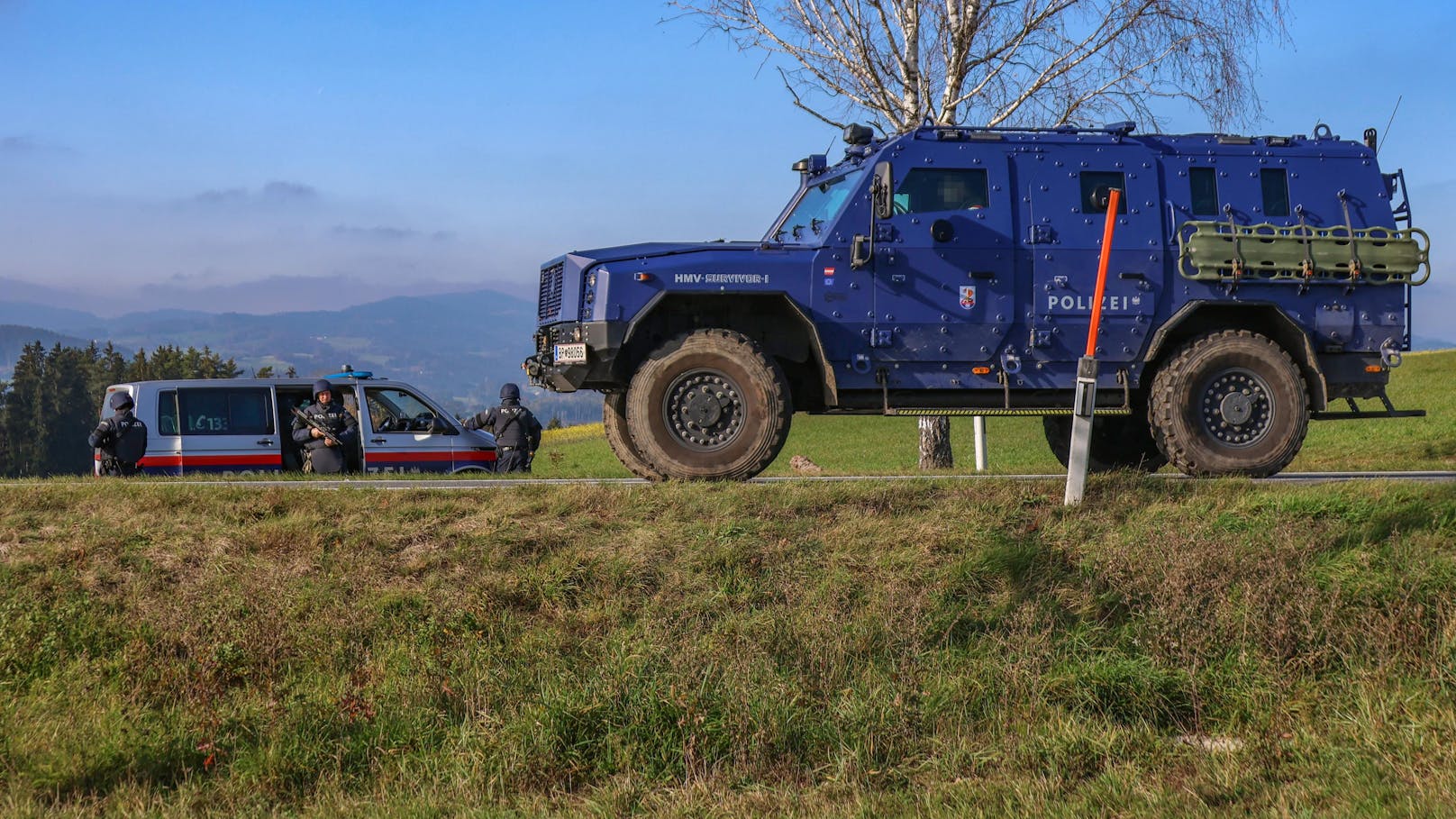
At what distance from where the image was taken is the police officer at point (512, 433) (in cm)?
1681

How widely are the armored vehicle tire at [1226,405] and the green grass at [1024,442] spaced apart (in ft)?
17.3

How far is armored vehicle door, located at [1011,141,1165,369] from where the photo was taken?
1053 centimetres

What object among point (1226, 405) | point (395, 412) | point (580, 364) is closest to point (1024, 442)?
point (395, 412)

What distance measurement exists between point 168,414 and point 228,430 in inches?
28.2

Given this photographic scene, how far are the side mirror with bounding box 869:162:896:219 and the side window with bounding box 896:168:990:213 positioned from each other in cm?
34

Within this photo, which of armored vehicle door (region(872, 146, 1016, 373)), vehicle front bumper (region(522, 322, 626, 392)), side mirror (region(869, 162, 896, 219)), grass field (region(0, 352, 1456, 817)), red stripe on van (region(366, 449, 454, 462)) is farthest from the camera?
red stripe on van (region(366, 449, 454, 462))

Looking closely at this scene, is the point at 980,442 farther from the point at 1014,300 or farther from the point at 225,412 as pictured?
the point at 225,412

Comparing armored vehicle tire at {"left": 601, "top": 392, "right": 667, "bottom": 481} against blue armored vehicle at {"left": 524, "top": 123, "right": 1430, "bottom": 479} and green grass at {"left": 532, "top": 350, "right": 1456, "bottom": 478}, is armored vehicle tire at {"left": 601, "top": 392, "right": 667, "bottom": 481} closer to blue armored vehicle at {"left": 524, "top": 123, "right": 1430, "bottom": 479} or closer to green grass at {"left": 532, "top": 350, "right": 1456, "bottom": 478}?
blue armored vehicle at {"left": 524, "top": 123, "right": 1430, "bottom": 479}

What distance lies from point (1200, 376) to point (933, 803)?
581 centimetres

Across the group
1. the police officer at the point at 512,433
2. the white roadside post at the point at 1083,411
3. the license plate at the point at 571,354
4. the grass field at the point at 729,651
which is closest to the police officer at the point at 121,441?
the police officer at the point at 512,433

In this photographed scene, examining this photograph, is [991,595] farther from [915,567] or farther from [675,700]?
[675,700]

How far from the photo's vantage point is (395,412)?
16469 mm

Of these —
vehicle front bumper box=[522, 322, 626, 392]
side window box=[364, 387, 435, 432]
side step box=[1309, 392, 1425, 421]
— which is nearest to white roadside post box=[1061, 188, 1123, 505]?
side step box=[1309, 392, 1425, 421]

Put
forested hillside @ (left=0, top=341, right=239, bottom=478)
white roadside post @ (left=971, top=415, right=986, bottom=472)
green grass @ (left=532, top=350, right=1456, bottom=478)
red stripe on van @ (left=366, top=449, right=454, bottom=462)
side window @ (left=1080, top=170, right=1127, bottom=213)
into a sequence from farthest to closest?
forested hillside @ (left=0, top=341, right=239, bottom=478), green grass @ (left=532, top=350, right=1456, bottom=478), white roadside post @ (left=971, top=415, right=986, bottom=472), red stripe on van @ (left=366, top=449, right=454, bottom=462), side window @ (left=1080, top=170, right=1127, bottom=213)
